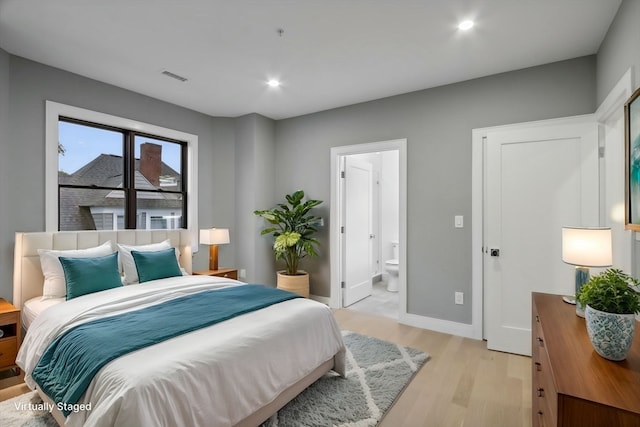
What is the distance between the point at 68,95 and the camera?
3.18 meters

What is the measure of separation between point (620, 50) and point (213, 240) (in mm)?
4111

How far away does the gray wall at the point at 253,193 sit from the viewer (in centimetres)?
448

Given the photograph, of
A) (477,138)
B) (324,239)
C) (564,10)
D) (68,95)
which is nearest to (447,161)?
(477,138)

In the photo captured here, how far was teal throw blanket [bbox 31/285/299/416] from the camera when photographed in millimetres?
1574

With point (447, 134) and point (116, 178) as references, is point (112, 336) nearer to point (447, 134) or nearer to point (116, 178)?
point (116, 178)

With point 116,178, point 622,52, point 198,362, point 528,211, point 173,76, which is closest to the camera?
point 198,362

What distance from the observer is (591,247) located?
5.74ft

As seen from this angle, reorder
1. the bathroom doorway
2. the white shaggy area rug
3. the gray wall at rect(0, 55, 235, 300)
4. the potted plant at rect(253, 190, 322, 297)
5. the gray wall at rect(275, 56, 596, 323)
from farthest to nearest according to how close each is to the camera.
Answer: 1. the potted plant at rect(253, 190, 322, 297)
2. the bathroom doorway
3. the gray wall at rect(275, 56, 596, 323)
4. the gray wall at rect(0, 55, 235, 300)
5. the white shaggy area rug

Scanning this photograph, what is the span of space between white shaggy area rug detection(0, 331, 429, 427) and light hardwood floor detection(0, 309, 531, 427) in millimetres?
89

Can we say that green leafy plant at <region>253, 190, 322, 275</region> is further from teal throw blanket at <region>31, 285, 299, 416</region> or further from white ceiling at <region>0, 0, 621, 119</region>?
teal throw blanket at <region>31, 285, 299, 416</region>

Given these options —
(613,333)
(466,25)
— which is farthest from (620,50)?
(613,333)

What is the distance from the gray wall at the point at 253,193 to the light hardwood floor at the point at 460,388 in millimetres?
2032

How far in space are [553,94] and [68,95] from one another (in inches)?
182

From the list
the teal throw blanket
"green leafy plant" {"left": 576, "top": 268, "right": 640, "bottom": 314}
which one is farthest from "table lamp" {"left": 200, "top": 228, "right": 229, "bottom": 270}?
"green leafy plant" {"left": 576, "top": 268, "right": 640, "bottom": 314}
